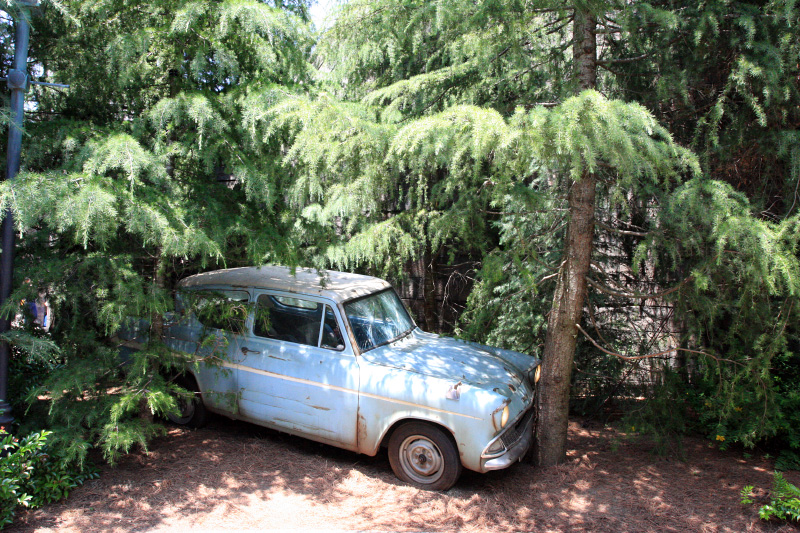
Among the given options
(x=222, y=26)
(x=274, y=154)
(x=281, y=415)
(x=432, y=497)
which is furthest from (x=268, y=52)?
(x=432, y=497)

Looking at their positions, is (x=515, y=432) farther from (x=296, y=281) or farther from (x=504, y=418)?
(x=296, y=281)

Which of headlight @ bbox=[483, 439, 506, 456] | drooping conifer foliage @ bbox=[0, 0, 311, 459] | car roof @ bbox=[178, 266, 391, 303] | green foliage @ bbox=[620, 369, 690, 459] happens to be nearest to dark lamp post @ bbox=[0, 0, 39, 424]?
drooping conifer foliage @ bbox=[0, 0, 311, 459]

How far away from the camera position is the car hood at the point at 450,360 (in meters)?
4.80

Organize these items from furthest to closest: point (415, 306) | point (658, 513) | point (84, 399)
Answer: point (415, 306) < point (84, 399) < point (658, 513)

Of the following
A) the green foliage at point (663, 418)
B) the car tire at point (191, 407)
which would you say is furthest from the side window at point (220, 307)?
the green foliage at point (663, 418)

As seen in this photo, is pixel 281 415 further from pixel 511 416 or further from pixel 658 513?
pixel 658 513

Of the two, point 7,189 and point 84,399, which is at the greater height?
point 7,189

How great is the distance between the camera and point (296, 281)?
5.66 meters

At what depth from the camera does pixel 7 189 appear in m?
3.75

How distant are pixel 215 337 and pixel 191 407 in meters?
1.04

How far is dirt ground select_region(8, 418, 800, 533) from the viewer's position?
412 cm

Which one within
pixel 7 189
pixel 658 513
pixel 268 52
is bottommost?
pixel 658 513

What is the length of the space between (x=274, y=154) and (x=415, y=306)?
476 cm

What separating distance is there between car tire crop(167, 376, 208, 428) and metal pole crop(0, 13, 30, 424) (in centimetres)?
170
